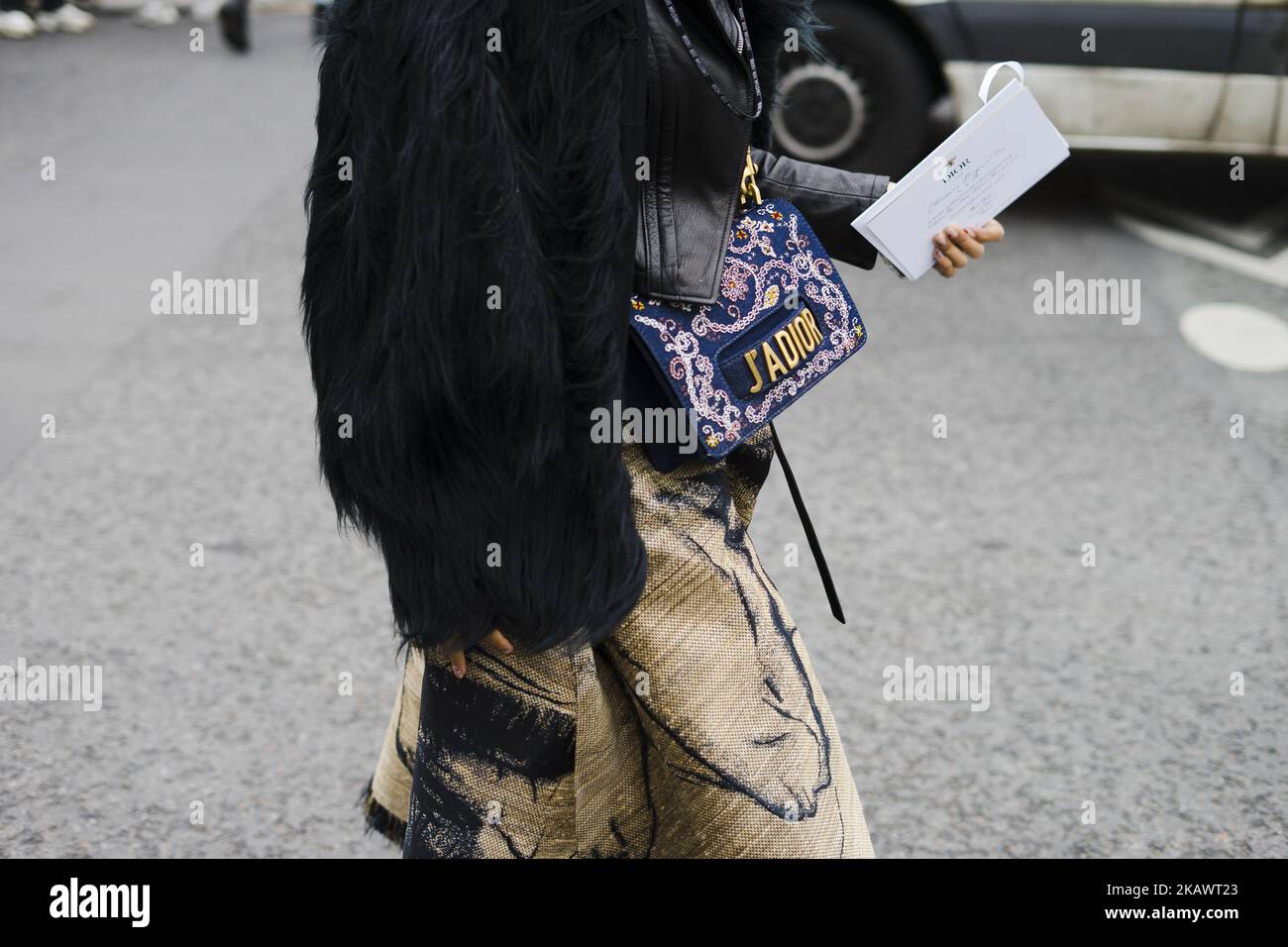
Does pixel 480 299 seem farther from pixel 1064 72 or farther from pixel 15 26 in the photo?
pixel 15 26

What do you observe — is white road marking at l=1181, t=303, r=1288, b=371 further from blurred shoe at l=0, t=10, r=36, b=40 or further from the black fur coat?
blurred shoe at l=0, t=10, r=36, b=40

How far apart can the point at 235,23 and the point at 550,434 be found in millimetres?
8522

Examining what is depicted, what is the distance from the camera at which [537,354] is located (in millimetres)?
1499

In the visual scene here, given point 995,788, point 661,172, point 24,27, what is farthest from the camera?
point 24,27

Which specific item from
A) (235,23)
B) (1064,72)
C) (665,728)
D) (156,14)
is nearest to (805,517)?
(665,728)

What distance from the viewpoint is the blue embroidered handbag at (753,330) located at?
170 cm

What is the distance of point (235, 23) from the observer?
9.18 m

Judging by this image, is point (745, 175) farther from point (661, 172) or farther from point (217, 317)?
point (217, 317)

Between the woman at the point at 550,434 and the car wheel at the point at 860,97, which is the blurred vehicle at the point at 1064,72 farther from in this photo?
the woman at the point at 550,434

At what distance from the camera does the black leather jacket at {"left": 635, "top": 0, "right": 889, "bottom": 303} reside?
1633 millimetres

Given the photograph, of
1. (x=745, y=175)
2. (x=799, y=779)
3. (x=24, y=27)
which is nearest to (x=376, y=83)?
(x=745, y=175)

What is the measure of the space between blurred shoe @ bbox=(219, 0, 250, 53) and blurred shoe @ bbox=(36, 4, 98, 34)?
133 cm

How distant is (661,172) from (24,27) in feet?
31.0

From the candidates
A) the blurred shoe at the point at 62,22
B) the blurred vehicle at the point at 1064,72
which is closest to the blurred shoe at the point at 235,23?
the blurred shoe at the point at 62,22
